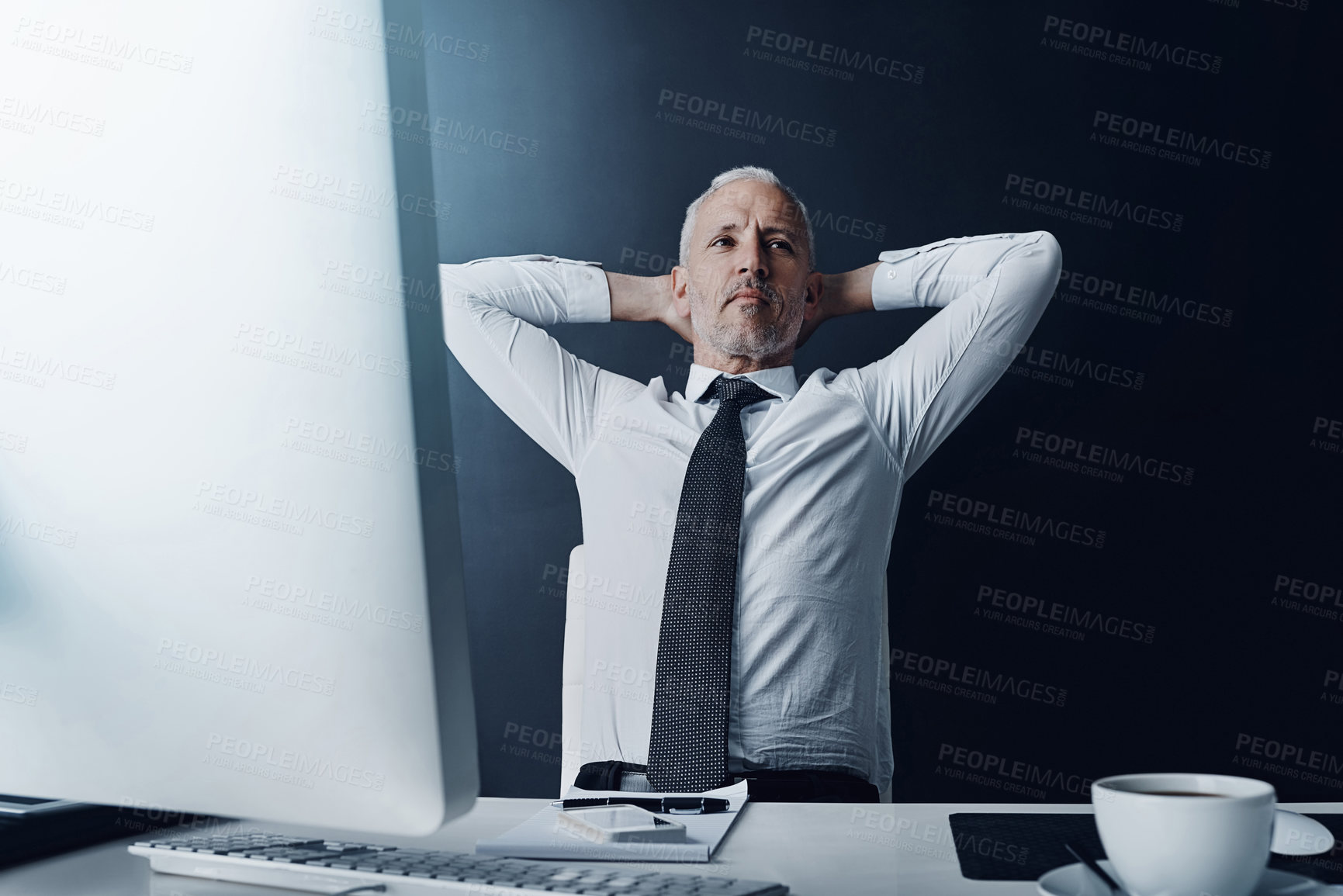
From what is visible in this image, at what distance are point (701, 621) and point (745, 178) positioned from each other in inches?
37.4

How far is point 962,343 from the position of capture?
1.83m

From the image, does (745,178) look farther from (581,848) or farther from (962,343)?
(581,848)

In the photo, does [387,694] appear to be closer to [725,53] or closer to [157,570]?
[157,570]

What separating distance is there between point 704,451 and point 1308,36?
5.47 ft

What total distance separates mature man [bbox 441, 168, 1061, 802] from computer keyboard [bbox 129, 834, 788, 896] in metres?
0.96

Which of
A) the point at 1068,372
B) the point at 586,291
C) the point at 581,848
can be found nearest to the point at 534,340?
the point at 586,291

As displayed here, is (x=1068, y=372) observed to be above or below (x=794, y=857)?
above

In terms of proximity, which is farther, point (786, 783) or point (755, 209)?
point (755, 209)

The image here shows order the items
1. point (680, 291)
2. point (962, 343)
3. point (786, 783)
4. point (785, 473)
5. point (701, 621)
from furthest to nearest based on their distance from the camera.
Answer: point (680, 291)
point (962, 343)
point (785, 473)
point (701, 621)
point (786, 783)

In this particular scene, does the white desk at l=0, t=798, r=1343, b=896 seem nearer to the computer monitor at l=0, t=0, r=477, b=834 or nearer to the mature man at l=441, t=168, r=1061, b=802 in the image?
the computer monitor at l=0, t=0, r=477, b=834

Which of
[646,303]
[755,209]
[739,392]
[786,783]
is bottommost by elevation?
[786,783]

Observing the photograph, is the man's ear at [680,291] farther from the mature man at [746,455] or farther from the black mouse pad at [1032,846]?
the black mouse pad at [1032,846]

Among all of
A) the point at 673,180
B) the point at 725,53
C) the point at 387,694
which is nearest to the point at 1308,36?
the point at 725,53

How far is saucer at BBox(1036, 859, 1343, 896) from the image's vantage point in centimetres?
45
